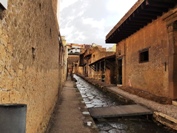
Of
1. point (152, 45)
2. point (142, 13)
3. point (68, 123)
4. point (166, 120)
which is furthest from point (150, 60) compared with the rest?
point (68, 123)

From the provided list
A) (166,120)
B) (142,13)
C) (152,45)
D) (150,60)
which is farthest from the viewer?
(150,60)

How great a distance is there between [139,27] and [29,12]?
953 cm

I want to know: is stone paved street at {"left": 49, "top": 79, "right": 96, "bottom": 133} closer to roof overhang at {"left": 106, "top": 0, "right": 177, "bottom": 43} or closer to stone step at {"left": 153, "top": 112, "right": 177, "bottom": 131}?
stone step at {"left": 153, "top": 112, "right": 177, "bottom": 131}

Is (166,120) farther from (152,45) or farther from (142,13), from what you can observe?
(142,13)

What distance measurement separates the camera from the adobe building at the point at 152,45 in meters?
7.64

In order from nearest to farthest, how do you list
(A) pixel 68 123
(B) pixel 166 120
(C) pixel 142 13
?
1. (A) pixel 68 123
2. (B) pixel 166 120
3. (C) pixel 142 13

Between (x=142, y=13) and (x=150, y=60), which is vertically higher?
(x=142, y=13)

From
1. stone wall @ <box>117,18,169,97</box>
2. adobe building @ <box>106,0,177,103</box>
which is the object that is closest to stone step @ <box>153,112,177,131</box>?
adobe building @ <box>106,0,177,103</box>

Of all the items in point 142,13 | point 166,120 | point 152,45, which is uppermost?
point 142,13

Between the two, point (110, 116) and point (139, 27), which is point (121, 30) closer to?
point (139, 27)

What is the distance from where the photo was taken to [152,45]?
31.2ft

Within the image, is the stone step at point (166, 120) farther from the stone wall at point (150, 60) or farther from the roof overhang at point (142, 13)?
the roof overhang at point (142, 13)

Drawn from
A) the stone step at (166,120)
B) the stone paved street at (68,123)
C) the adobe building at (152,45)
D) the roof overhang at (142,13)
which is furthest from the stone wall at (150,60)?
the stone paved street at (68,123)

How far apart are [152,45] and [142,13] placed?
67.9 inches
